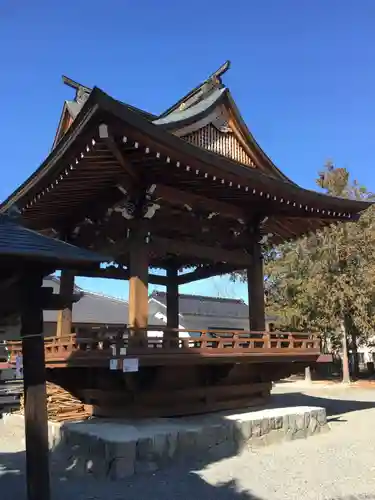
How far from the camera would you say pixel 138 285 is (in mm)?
9312

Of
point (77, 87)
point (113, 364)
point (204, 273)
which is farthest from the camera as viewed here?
point (204, 273)

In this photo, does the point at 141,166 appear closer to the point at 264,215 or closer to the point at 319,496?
the point at 264,215

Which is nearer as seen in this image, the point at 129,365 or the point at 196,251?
the point at 129,365

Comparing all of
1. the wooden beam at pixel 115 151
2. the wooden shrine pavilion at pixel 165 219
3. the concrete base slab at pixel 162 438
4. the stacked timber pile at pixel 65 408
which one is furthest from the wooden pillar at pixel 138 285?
the stacked timber pile at pixel 65 408

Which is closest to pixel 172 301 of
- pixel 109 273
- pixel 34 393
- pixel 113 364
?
pixel 109 273

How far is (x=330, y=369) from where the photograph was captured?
3319 cm

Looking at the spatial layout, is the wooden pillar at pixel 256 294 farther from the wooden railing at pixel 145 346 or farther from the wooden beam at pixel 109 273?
the wooden beam at pixel 109 273

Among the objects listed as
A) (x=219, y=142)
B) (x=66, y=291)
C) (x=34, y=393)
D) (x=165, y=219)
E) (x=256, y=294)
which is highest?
(x=219, y=142)

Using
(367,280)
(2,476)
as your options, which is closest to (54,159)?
(2,476)

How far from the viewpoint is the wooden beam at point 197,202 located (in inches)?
396

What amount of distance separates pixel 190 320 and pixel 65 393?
21.7 meters

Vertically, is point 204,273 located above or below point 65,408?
above

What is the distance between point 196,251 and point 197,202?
1.11 m

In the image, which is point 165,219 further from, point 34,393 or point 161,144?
point 34,393
